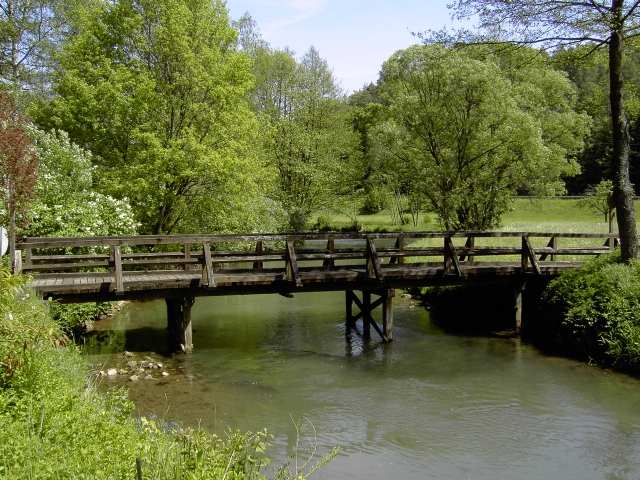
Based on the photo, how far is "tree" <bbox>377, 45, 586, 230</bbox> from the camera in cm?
2673

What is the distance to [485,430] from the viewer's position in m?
10.4

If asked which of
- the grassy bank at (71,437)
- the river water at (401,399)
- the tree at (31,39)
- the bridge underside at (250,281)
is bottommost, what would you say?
the river water at (401,399)

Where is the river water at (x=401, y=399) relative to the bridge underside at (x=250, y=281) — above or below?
below

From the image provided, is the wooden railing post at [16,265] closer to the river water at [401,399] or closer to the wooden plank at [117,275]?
the wooden plank at [117,275]

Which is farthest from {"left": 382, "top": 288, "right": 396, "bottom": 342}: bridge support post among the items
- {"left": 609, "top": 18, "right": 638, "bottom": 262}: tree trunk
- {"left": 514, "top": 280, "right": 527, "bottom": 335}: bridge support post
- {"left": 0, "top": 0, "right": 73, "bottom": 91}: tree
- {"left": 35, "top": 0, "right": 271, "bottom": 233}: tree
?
{"left": 0, "top": 0, "right": 73, "bottom": 91}: tree

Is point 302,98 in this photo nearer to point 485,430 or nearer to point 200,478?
point 485,430

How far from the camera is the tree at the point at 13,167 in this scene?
12.4m

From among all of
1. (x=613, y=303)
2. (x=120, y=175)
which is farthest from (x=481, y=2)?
(x=120, y=175)

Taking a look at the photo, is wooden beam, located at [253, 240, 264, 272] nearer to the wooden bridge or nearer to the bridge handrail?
the wooden bridge

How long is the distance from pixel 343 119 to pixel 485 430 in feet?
128

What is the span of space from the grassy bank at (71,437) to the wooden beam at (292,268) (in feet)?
23.2

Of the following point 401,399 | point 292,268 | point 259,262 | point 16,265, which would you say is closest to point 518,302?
point 292,268

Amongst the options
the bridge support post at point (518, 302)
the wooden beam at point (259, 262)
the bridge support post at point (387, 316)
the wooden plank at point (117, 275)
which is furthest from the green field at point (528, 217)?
the wooden plank at point (117, 275)

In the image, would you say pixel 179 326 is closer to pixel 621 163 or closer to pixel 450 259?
pixel 450 259
